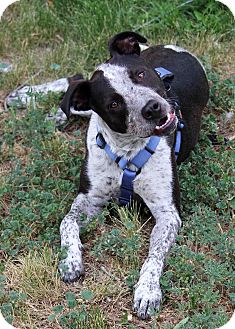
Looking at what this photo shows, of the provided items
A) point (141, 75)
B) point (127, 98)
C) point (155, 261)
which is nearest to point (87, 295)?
point (155, 261)

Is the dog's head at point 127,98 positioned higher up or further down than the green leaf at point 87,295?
higher up

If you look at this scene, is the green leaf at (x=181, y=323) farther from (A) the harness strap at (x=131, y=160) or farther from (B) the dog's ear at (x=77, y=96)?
(B) the dog's ear at (x=77, y=96)

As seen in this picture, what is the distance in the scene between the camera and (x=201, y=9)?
23.5 feet

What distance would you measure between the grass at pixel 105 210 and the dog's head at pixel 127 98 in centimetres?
58

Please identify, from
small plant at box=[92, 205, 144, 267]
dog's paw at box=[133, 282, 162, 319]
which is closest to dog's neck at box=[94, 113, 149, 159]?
small plant at box=[92, 205, 144, 267]

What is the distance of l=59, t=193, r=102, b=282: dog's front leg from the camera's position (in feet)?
15.5

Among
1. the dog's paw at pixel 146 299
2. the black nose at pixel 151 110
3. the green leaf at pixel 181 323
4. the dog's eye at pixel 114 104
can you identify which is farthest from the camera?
the dog's eye at pixel 114 104

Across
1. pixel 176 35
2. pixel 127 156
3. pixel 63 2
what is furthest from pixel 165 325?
pixel 63 2

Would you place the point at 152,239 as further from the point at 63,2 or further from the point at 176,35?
the point at 63,2

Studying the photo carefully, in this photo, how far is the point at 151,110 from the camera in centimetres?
470

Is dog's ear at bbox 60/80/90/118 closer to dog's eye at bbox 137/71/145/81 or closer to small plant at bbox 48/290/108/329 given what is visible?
dog's eye at bbox 137/71/145/81

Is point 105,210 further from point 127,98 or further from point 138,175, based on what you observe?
point 127,98

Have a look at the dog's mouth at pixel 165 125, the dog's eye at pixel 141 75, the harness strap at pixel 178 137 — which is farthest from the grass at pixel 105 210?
the dog's eye at pixel 141 75

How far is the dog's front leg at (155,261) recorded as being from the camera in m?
4.45
